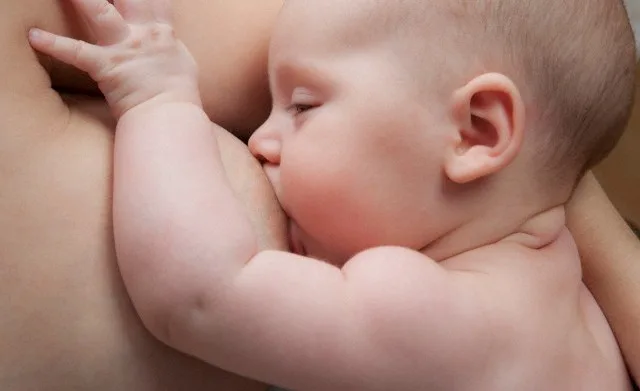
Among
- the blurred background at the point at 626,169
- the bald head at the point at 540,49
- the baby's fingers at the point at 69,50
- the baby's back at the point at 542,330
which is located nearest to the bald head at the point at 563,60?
the bald head at the point at 540,49

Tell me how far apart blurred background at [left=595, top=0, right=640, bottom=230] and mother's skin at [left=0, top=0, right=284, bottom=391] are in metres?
0.92

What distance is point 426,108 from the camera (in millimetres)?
733

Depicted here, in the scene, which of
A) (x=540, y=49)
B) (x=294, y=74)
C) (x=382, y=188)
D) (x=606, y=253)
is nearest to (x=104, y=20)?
(x=294, y=74)

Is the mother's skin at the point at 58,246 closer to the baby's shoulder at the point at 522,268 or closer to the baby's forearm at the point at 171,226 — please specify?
the baby's forearm at the point at 171,226

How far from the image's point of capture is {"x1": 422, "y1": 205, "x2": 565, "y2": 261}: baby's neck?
0.78 m

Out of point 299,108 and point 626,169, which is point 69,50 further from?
point 626,169

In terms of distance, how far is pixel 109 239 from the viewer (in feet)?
2.18

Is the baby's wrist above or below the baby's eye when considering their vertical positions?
above

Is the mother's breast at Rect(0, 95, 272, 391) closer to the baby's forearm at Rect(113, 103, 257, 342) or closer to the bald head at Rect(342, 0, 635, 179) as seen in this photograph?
Result: the baby's forearm at Rect(113, 103, 257, 342)

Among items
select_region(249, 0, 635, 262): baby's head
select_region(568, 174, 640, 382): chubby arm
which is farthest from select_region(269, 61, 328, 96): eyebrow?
select_region(568, 174, 640, 382): chubby arm

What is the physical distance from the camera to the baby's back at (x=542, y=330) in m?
0.71

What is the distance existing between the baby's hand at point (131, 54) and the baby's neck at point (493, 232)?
0.28 meters

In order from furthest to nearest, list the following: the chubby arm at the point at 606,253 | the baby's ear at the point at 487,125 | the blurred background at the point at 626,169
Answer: the blurred background at the point at 626,169
the chubby arm at the point at 606,253
the baby's ear at the point at 487,125

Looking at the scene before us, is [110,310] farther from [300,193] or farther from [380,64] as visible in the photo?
[380,64]
